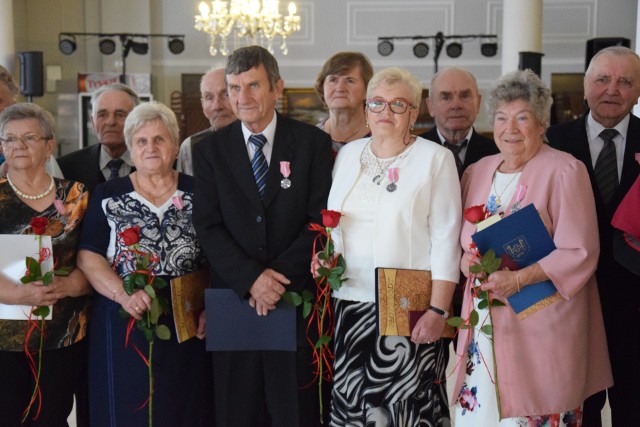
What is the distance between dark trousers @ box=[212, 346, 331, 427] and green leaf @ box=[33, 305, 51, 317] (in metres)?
0.71

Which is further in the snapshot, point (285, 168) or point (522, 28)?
point (522, 28)

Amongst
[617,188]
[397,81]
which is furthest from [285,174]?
[617,188]

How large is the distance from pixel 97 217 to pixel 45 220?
0.22 m

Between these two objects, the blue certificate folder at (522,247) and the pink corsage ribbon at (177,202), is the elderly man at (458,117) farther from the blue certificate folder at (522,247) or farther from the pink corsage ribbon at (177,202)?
the pink corsage ribbon at (177,202)

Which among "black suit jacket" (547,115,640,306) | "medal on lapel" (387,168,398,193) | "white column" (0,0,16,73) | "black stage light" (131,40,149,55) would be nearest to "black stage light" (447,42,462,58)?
"black stage light" (131,40,149,55)

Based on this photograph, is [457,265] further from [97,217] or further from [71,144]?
[71,144]

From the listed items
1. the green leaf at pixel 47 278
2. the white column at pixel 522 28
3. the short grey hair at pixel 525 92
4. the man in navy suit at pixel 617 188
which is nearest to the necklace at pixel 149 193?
the green leaf at pixel 47 278

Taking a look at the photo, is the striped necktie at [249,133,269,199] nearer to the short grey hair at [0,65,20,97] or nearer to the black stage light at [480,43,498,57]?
the short grey hair at [0,65,20,97]

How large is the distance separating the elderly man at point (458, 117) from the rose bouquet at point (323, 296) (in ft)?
3.29

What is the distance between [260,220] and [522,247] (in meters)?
1.00

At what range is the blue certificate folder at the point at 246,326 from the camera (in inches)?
118

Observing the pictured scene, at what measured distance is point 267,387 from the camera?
3.06 m

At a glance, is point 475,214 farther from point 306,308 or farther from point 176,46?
point 176,46

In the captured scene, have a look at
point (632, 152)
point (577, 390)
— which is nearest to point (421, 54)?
point (632, 152)
